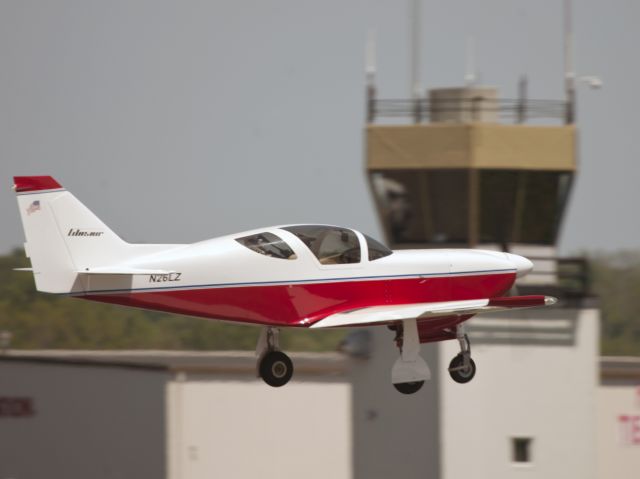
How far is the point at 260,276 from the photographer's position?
24.8 metres

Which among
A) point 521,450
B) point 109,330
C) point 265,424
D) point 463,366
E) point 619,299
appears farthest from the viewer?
point 619,299

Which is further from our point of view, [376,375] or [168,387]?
[168,387]

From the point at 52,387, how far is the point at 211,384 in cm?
652

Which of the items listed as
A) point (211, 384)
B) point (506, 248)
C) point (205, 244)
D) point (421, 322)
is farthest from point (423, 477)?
point (205, 244)

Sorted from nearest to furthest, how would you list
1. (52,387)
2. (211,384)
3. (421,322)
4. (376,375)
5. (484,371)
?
(421,322) < (484,371) < (376,375) < (211,384) < (52,387)

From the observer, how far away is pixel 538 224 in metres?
41.4

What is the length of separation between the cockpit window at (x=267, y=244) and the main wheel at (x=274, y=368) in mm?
1756

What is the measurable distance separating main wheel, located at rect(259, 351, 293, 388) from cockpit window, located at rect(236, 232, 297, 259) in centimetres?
176

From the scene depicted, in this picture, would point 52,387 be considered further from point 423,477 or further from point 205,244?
point 205,244

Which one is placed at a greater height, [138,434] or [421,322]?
[421,322]

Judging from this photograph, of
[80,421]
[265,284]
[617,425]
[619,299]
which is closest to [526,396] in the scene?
[617,425]

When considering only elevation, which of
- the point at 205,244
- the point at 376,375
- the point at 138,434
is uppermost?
the point at 205,244

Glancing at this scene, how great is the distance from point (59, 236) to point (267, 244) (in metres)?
3.23

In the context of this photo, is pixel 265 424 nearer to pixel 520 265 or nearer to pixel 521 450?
pixel 521 450
